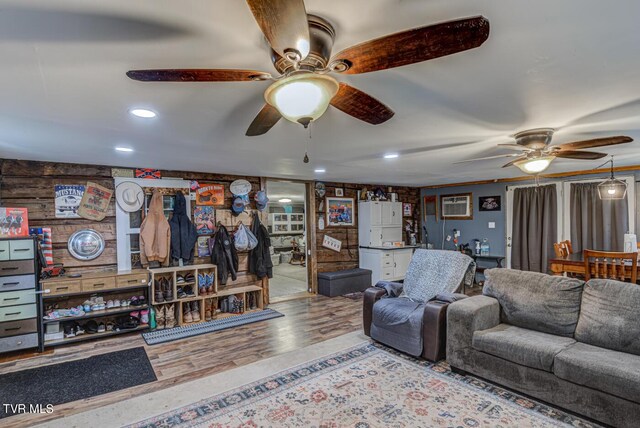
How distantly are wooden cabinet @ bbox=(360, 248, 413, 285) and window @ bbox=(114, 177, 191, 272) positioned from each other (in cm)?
392

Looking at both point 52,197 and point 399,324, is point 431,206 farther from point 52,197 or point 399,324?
point 52,197

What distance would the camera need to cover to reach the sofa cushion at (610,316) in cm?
243

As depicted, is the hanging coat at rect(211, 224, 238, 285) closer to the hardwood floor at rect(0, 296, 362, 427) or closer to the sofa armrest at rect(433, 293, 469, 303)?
the hardwood floor at rect(0, 296, 362, 427)

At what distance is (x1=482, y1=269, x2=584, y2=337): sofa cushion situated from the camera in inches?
111

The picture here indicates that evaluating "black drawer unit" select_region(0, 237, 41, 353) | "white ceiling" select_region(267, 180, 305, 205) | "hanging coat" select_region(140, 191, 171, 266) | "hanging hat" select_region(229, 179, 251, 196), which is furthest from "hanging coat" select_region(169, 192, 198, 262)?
"white ceiling" select_region(267, 180, 305, 205)

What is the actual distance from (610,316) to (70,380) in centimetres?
470

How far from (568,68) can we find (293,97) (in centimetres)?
146

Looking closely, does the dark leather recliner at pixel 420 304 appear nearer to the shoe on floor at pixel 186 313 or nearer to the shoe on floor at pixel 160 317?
the shoe on floor at pixel 186 313

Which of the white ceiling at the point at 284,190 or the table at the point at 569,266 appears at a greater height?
the white ceiling at the point at 284,190

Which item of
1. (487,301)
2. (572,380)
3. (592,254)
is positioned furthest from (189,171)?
(592,254)

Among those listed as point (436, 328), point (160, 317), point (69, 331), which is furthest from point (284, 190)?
point (436, 328)

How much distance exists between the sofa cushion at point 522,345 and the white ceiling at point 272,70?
1.79 m

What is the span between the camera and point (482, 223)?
6984 millimetres

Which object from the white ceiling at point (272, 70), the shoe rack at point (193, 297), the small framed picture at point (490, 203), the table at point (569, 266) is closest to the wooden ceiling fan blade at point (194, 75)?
the white ceiling at point (272, 70)
